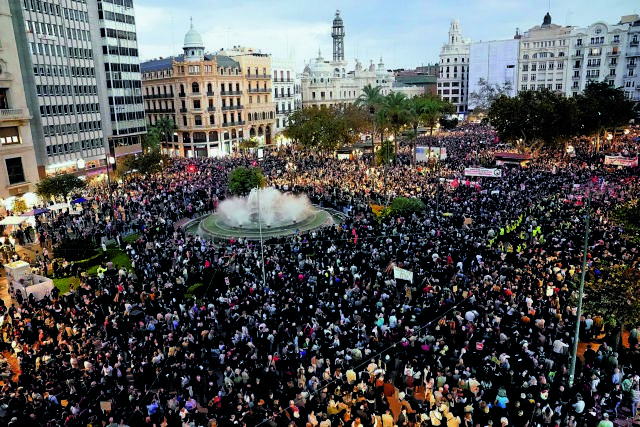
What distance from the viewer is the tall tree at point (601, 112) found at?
51906 millimetres

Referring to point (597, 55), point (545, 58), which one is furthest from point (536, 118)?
point (545, 58)

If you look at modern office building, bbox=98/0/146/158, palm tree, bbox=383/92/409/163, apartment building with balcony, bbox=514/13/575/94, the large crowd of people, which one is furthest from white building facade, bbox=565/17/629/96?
modern office building, bbox=98/0/146/158

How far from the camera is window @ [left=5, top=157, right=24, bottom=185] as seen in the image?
39.2 meters

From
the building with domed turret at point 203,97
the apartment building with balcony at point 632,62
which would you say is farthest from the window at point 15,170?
the apartment building with balcony at point 632,62

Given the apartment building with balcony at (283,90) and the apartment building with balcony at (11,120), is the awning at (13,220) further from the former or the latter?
the apartment building with balcony at (283,90)

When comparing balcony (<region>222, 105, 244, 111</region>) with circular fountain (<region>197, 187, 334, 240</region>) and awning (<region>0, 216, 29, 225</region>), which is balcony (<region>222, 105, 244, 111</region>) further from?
awning (<region>0, 216, 29, 225</region>)

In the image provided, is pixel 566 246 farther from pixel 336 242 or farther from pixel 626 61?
pixel 626 61

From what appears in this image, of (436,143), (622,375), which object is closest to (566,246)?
(622,375)

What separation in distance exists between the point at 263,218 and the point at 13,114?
24467 millimetres

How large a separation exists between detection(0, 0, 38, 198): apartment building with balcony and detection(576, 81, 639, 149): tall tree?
53.0 metres

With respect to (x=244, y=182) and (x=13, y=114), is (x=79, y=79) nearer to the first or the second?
(x=13, y=114)

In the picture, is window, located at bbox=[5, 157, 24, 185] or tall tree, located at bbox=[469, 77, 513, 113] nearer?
window, located at bbox=[5, 157, 24, 185]

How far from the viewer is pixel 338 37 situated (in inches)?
5157

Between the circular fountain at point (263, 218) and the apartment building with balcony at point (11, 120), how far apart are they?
63.8 ft
